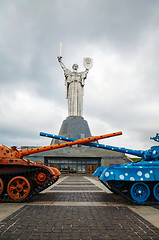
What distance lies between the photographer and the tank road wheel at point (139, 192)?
23.4 ft

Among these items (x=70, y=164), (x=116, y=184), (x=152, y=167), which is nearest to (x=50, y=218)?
(x=116, y=184)

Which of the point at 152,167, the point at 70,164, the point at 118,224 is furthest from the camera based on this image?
the point at 70,164

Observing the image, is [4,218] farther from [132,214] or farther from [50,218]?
[132,214]

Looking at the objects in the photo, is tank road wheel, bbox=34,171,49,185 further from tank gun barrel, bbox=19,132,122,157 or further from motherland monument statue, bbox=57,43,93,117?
motherland monument statue, bbox=57,43,93,117

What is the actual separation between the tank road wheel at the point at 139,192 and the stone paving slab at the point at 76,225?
119 cm

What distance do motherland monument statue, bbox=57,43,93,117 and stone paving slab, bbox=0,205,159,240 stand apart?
27.4 metres

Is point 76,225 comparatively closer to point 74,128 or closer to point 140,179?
point 140,179

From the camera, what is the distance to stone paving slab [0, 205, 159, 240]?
3883 millimetres

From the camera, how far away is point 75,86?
109 feet

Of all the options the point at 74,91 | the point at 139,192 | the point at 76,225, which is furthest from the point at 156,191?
the point at 74,91

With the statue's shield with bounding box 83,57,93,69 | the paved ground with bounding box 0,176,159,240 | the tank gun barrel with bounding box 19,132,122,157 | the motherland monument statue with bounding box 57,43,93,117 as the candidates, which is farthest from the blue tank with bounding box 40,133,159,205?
the statue's shield with bounding box 83,57,93,69

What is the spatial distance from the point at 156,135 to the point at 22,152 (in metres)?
6.64

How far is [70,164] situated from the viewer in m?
27.1

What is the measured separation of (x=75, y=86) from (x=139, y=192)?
27662 mm
